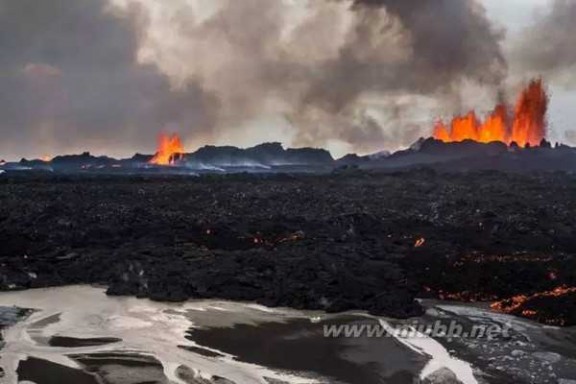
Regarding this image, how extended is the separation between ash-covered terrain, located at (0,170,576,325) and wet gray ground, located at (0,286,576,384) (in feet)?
6.58

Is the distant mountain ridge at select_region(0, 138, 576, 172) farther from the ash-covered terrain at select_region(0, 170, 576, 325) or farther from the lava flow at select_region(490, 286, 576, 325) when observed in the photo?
the lava flow at select_region(490, 286, 576, 325)

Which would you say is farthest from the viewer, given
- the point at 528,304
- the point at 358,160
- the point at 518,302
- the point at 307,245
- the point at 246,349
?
the point at 358,160

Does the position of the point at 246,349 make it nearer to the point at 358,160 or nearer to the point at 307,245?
the point at 307,245

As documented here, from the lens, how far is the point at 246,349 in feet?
63.4

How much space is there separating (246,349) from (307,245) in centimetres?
1605

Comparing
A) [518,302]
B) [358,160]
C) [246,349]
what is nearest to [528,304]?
[518,302]

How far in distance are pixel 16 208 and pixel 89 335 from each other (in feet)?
95.2

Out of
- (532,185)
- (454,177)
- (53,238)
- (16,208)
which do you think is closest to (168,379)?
(53,238)

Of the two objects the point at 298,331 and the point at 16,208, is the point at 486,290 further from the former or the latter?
the point at 16,208

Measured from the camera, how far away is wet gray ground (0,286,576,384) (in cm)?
1684

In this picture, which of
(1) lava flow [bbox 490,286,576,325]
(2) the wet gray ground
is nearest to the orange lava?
(1) lava flow [bbox 490,286,576,325]

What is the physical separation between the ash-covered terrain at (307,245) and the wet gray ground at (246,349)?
2.01 m

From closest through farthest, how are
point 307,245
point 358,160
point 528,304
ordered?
point 528,304
point 307,245
point 358,160

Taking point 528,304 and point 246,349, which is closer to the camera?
point 246,349
